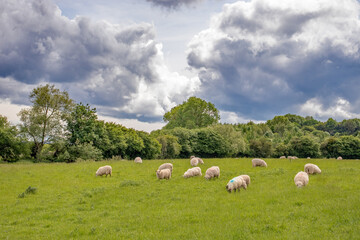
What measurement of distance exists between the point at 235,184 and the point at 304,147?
88.8 m

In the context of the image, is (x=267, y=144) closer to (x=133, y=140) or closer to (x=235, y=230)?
(x=133, y=140)

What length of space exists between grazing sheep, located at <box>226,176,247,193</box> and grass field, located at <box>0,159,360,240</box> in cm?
45

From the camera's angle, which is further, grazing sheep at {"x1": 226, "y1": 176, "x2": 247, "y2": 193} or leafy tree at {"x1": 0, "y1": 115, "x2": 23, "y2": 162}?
leafy tree at {"x1": 0, "y1": 115, "x2": 23, "y2": 162}

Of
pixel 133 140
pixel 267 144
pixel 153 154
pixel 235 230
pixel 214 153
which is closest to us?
pixel 235 230

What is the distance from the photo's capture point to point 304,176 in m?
20.0

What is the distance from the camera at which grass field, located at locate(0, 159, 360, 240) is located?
11.1 meters

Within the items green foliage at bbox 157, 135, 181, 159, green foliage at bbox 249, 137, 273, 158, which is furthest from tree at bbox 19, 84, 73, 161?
green foliage at bbox 249, 137, 273, 158

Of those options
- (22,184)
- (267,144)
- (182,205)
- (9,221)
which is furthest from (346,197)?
(267,144)

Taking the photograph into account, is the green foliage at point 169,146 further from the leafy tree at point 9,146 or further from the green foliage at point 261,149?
the leafy tree at point 9,146

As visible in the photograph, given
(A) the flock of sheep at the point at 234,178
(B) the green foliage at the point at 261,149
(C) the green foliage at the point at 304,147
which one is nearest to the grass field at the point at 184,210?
(A) the flock of sheep at the point at 234,178

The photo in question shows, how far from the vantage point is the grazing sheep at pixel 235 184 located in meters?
A: 18.7

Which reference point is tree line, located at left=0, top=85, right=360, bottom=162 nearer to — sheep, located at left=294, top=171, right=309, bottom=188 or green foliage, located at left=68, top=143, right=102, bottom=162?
green foliage, located at left=68, top=143, right=102, bottom=162

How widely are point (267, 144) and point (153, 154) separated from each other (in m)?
50.6

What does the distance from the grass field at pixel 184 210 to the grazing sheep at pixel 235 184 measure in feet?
1.48
